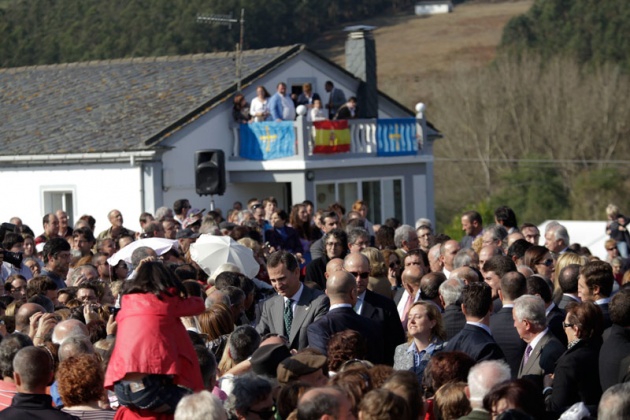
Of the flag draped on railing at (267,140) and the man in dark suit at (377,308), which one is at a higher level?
the flag draped on railing at (267,140)

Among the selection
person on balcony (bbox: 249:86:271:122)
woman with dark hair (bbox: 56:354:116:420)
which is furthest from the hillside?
woman with dark hair (bbox: 56:354:116:420)

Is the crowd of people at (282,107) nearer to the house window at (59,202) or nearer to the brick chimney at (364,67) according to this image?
the brick chimney at (364,67)

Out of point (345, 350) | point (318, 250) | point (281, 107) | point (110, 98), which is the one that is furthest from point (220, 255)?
point (110, 98)

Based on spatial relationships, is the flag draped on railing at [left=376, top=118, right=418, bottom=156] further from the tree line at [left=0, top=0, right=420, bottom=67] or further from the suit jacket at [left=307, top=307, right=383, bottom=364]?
the tree line at [left=0, top=0, right=420, bottom=67]

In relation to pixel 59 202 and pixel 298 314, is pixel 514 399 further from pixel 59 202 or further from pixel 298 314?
pixel 59 202

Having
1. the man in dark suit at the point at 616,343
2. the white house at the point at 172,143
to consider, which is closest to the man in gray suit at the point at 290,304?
the man in dark suit at the point at 616,343

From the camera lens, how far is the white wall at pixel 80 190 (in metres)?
26.7

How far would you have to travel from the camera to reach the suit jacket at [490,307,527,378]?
29.9 feet

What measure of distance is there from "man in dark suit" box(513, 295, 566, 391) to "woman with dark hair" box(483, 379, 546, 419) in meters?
2.02

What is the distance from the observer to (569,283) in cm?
1029

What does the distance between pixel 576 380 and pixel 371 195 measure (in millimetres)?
22546

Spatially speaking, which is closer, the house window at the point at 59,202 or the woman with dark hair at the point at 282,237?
the woman with dark hair at the point at 282,237

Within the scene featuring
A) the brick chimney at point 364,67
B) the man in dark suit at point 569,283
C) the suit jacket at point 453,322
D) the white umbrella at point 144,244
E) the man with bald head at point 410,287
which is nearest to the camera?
the suit jacket at point 453,322

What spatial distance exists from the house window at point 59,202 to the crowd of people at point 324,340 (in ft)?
49.3
